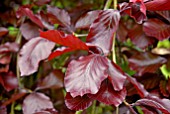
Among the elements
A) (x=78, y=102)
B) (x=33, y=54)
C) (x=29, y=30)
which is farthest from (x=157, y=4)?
(x=29, y=30)

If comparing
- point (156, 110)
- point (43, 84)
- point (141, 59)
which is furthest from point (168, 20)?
point (43, 84)

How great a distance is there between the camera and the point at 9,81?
3.53 ft

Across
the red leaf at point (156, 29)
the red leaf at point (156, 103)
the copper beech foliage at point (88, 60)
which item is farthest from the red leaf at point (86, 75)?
the red leaf at point (156, 29)

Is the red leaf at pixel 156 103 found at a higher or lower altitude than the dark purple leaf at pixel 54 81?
higher

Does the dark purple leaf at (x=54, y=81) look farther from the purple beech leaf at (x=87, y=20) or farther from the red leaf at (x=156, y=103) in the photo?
the red leaf at (x=156, y=103)

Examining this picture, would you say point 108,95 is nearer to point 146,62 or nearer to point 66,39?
point 66,39

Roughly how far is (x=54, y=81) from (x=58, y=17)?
195 millimetres

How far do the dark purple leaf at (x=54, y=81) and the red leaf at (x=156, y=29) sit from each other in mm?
292

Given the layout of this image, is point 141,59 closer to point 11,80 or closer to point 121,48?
point 121,48

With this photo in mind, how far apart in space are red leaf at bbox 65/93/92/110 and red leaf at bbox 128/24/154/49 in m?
0.34

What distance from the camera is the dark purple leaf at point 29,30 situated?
43.3 inches

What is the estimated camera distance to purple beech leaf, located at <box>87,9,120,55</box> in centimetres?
79

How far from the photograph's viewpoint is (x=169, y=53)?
1.05 meters

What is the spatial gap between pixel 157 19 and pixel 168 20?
0.03 metres
